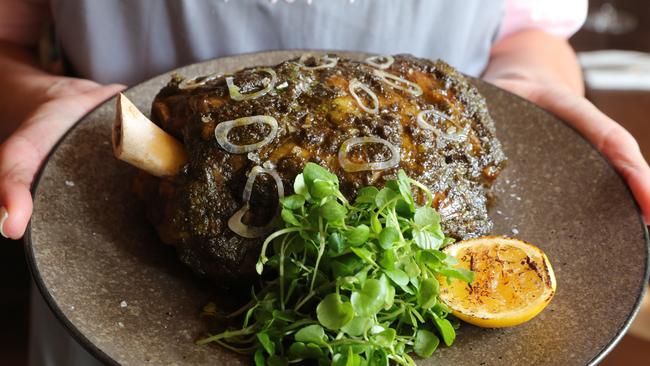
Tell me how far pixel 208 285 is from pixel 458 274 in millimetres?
555

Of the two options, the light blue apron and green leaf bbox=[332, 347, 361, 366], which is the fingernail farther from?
green leaf bbox=[332, 347, 361, 366]

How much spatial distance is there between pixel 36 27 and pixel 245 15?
0.76m

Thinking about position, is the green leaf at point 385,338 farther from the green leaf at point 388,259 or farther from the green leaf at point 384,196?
the green leaf at point 384,196

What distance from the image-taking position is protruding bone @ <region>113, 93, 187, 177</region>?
59.7 inches

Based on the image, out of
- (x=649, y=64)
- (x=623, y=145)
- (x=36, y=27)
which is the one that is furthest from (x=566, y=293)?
(x=649, y=64)

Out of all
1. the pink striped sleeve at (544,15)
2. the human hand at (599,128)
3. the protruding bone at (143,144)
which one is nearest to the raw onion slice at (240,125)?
the protruding bone at (143,144)

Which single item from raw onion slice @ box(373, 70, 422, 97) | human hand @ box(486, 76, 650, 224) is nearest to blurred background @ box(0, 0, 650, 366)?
human hand @ box(486, 76, 650, 224)

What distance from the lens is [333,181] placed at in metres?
1.39

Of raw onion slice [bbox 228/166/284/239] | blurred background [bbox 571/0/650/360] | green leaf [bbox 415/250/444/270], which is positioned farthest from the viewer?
blurred background [bbox 571/0/650/360]

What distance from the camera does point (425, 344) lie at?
4.50ft

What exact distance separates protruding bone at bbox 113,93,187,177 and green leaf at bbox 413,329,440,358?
2.09ft

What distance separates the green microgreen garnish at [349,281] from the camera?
128 cm

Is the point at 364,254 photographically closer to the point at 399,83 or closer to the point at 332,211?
the point at 332,211

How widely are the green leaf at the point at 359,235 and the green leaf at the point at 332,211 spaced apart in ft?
0.12
